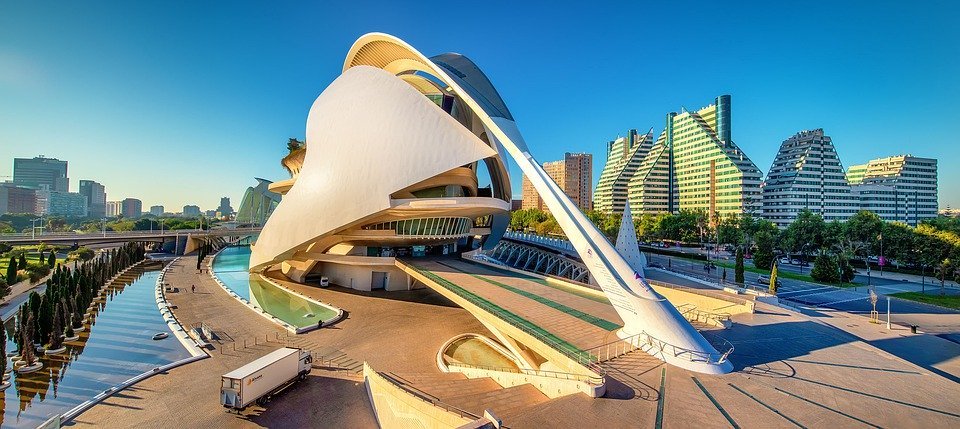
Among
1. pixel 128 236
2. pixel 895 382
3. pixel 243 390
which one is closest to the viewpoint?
pixel 895 382

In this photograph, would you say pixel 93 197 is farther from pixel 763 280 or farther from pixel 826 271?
pixel 826 271

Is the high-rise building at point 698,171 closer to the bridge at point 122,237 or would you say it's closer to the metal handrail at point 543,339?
the metal handrail at point 543,339

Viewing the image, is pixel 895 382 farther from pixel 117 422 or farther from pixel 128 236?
pixel 128 236

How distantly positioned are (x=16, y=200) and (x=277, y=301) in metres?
172

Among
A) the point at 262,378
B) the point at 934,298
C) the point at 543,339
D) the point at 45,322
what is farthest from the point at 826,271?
the point at 45,322

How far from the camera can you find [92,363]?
1500 centimetres

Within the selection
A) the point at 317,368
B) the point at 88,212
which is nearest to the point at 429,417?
the point at 317,368

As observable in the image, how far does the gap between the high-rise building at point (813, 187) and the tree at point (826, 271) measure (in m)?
40.1

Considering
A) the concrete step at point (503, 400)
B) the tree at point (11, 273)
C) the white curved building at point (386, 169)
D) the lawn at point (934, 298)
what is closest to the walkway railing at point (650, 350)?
the concrete step at point (503, 400)

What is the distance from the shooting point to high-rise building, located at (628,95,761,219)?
71.6m

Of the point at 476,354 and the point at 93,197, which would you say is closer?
the point at 476,354

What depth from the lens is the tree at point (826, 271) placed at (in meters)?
32.3

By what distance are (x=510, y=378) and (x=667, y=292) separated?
1043 centimetres

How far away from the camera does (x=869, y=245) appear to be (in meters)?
39.2
